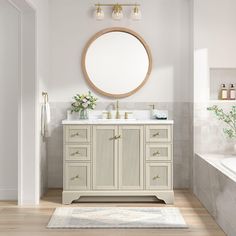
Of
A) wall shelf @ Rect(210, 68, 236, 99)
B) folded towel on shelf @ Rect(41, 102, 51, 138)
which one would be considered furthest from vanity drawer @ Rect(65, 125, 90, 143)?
wall shelf @ Rect(210, 68, 236, 99)

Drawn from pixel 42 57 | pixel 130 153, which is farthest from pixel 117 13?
pixel 130 153

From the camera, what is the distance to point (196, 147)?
5.89 m

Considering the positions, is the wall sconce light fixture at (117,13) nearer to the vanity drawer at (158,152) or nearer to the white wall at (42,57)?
the white wall at (42,57)

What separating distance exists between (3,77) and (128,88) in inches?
57.3

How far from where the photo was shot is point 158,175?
546 cm

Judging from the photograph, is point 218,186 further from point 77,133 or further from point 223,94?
point 223,94

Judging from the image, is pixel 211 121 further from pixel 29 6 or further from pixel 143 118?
pixel 29 6

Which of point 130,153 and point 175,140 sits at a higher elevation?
point 175,140

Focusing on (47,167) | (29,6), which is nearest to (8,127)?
(47,167)

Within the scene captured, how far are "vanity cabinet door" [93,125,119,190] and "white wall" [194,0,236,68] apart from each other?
4.74 ft

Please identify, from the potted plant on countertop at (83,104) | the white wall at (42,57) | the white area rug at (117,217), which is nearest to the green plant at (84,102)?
the potted plant on countertop at (83,104)

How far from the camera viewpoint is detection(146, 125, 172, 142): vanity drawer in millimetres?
5441

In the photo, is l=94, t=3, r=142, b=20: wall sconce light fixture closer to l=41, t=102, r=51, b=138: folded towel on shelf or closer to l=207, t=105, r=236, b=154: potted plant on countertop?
l=41, t=102, r=51, b=138: folded towel on shelf

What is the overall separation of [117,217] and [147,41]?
2.30 metres
